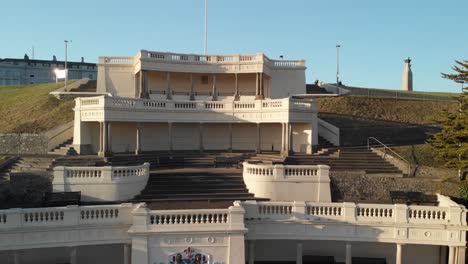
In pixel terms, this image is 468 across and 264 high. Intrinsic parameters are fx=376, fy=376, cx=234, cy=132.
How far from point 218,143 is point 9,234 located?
2218cm

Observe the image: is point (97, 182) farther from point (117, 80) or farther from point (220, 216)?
point (117, 80)

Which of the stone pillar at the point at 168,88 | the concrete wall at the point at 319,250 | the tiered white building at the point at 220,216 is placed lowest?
the concrete wall at the point at 319,250

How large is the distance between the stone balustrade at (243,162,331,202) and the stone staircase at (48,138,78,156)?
15.8m

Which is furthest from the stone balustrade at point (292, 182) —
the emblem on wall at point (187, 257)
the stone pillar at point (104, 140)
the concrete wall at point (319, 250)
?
the stone pillar at point (104, 140)

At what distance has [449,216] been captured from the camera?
1623cm

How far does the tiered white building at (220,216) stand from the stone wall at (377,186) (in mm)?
1671

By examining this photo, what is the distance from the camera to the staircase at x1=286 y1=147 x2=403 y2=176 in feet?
84.2

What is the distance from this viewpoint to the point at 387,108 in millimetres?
41031

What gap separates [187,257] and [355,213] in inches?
297

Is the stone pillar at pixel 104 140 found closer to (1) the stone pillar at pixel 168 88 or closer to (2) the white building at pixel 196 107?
(2) the white building at pixel 196 107

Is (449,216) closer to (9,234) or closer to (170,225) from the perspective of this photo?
(170,225)

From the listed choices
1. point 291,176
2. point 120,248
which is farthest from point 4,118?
point 291,176

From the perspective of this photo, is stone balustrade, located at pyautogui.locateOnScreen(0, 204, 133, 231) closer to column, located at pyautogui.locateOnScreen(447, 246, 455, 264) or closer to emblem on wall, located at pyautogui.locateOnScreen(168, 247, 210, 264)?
emblem on wall, located at pyautogui.locateOnScreen(168, 247, 210, 264)

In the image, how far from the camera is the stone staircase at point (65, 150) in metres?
29.2
